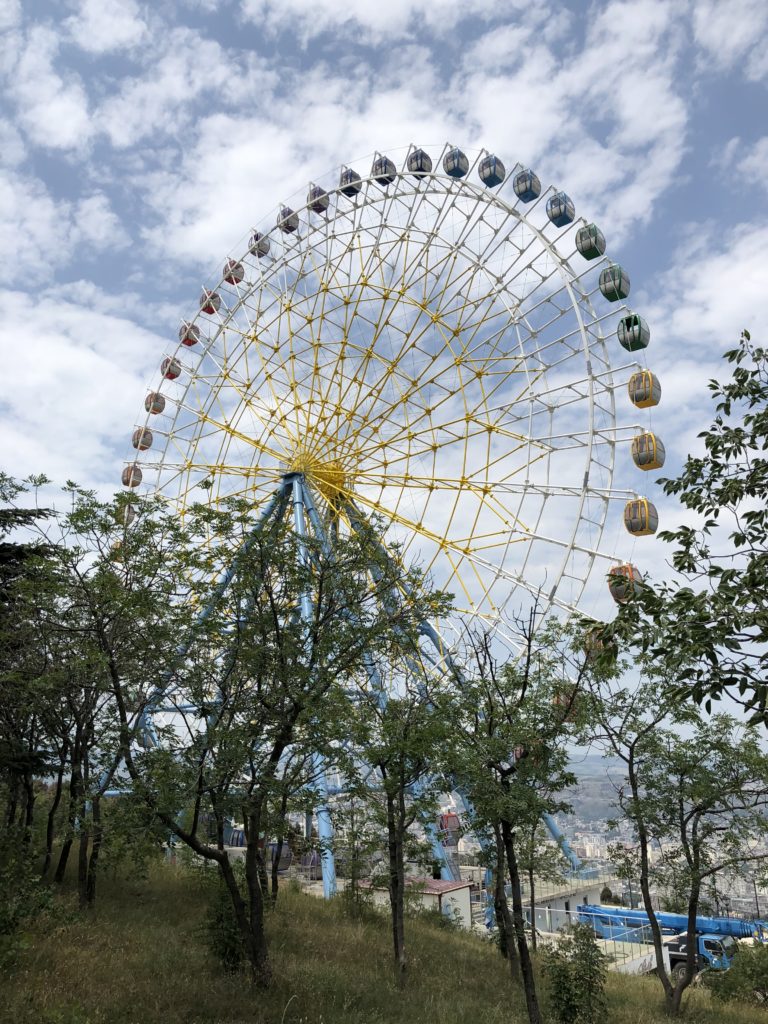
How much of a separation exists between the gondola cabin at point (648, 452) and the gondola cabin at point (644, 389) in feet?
3.02

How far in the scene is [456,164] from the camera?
2441 cm

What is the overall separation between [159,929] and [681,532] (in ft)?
39.4

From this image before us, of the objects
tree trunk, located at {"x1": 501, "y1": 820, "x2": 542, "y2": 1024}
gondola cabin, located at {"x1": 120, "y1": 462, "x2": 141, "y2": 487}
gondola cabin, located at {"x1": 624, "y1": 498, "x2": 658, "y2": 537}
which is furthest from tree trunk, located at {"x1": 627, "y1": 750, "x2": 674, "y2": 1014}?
gondola cabin, located at {"x1": 120, "y1": 462, "x2": 141, "y2": 487}

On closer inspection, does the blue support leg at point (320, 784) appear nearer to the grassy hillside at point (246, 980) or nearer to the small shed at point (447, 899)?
the grassy hillside at point (246, 980)

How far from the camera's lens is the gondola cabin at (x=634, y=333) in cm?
2123

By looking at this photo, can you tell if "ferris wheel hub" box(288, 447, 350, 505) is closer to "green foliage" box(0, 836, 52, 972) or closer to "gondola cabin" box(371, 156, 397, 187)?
"gondola cabin" box(371, 156, 397, 187)

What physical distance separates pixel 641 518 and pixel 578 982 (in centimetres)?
1211

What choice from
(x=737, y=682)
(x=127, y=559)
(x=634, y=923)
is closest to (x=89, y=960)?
(x=127, y=559)

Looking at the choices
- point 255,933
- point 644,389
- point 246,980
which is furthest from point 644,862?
point 644,389

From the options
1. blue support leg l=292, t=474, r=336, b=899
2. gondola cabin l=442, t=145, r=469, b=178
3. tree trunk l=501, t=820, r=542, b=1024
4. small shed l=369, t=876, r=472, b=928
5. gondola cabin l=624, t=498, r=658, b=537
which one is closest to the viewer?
tree trunk l=501, t=820, r=542, b=1024

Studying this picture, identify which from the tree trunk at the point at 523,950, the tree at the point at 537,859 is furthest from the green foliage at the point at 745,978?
the tree trunk at the point at 523,950

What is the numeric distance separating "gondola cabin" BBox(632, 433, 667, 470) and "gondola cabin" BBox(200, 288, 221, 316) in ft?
55.1

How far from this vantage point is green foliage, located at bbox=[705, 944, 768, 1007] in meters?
14.1

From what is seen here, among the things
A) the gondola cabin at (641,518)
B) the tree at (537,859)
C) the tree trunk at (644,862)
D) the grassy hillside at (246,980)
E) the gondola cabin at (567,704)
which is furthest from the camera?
the gondola cabin at (641,518)
